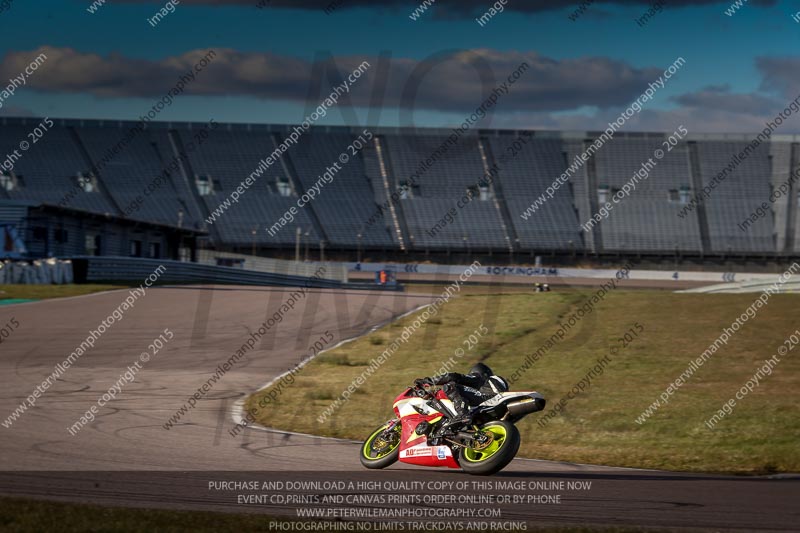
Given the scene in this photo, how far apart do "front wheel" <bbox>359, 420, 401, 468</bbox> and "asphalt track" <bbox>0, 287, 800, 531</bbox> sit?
13 centimetres

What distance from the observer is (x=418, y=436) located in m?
10.3

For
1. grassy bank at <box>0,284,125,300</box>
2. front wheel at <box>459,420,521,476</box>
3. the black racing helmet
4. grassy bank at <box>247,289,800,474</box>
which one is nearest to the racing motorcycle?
front wheel at <box>459,420,521,476</box>

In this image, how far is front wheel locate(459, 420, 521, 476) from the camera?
9.45 metres

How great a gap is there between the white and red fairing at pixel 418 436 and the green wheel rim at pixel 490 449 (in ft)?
0.81

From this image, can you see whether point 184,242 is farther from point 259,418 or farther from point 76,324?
point 259,418

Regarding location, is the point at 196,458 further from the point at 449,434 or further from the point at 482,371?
the point at 482,371

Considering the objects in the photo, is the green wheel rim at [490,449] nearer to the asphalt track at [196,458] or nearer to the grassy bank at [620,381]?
the asphalt track at [196,458]

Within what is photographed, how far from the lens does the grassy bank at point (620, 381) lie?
499 inches

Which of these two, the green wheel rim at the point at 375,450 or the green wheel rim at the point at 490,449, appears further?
the green wheel rim at the point at 375,450

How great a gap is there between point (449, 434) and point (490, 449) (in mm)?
566

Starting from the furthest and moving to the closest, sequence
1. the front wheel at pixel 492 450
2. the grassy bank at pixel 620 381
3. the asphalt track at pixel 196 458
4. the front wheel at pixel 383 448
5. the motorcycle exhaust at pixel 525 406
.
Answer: the grassy bank at pixel 620 381
the front wheel at pixel 383 448
the motorcycle exhaust at pixel 525 406
the front wheel at pixel 492 450
the asphalt track at pixel 196 458

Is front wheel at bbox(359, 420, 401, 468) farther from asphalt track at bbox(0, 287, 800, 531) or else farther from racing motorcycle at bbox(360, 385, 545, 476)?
asphalt track at bbox(0, 287, 800, 531)

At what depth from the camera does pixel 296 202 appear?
81.2 metres

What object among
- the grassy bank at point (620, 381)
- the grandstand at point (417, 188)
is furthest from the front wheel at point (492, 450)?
the grandstand at point (417, 188)
